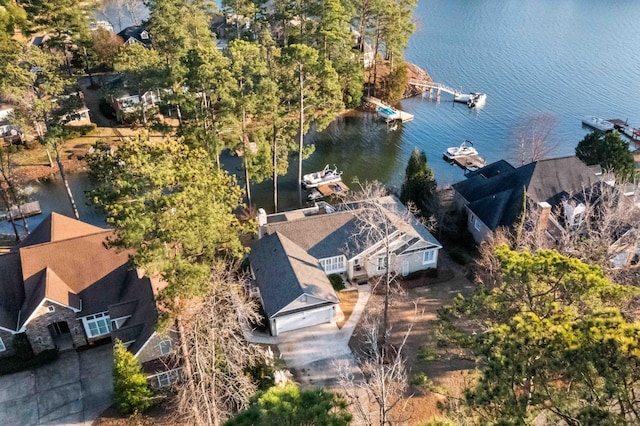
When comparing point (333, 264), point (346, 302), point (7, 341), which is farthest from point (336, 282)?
point (7, 341)

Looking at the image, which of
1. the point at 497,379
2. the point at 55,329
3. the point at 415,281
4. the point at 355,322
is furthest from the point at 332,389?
the point at 55,329

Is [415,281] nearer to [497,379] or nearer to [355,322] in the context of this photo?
[355,322]

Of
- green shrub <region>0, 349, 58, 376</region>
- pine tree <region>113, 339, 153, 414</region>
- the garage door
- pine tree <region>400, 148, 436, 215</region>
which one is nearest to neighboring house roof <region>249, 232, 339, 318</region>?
the garage door

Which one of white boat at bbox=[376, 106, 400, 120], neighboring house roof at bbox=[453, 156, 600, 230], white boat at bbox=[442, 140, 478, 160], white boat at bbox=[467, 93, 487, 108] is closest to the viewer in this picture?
neighboring house roof at bbox=[453, 156, 600, 230]

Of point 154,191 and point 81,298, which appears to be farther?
point 81,298

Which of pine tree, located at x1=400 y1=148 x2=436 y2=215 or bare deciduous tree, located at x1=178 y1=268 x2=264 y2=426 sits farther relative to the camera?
pine tree, located at x1=400 y1=148 x2=436 y2=215

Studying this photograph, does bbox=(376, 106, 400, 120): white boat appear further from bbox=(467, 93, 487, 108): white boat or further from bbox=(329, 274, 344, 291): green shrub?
bbox=(329, 274, 344, 291): green shrub

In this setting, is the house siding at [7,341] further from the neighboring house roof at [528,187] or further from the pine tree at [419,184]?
the neighboring house roof at [528,187]
